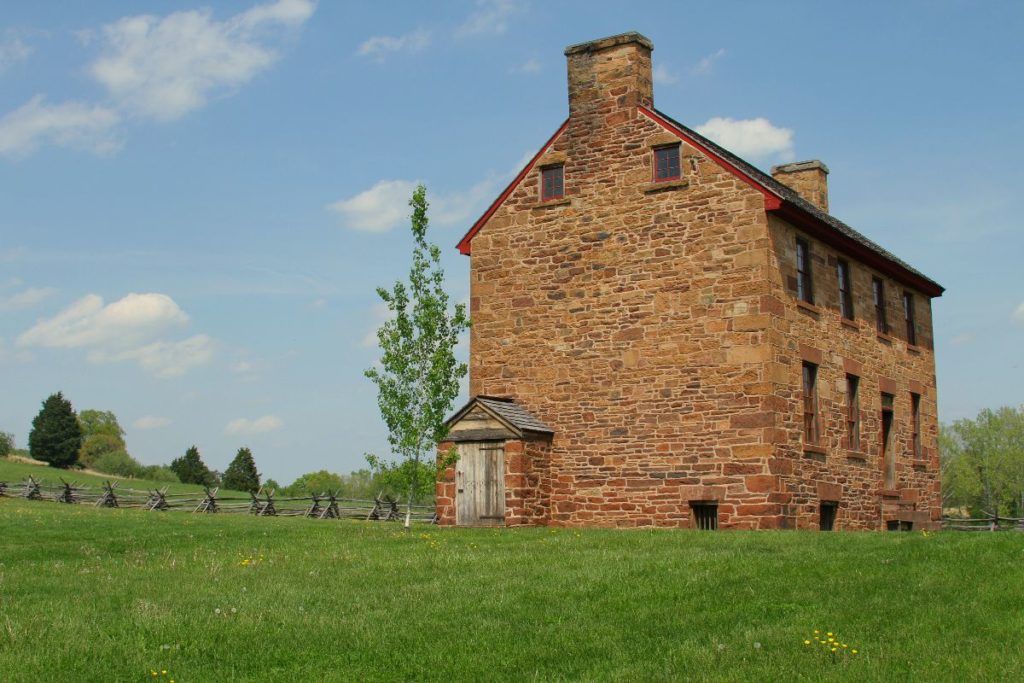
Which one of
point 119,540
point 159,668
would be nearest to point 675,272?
point 119,540

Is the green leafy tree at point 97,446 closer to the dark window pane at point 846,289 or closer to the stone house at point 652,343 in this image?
the stone house at point 652,343

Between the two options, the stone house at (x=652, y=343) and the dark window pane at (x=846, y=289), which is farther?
the dark window pane at (x=846, y=289)

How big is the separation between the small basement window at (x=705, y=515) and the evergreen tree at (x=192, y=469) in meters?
76.7

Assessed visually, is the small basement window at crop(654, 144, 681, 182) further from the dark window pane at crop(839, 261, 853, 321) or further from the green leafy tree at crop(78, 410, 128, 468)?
the green leafy tree at crop(78, 410, 128, 468)

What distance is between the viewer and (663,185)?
920 inches

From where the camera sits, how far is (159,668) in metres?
9.60

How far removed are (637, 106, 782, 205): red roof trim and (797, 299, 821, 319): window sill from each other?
238 centimetres

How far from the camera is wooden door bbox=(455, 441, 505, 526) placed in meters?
23.3

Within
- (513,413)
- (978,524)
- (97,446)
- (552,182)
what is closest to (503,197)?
(552,182)

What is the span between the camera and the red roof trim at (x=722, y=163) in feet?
72.8

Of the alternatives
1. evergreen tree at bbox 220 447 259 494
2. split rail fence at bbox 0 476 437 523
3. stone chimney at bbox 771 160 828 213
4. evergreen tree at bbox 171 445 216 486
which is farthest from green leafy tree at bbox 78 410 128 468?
stone chimney at bbox 771 160 828 213

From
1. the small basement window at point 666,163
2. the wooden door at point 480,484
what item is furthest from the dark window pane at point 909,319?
the wooden door at point 480,484

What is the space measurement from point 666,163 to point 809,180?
10836 millimetres

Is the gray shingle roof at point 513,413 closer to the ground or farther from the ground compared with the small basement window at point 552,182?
closer to the ground
